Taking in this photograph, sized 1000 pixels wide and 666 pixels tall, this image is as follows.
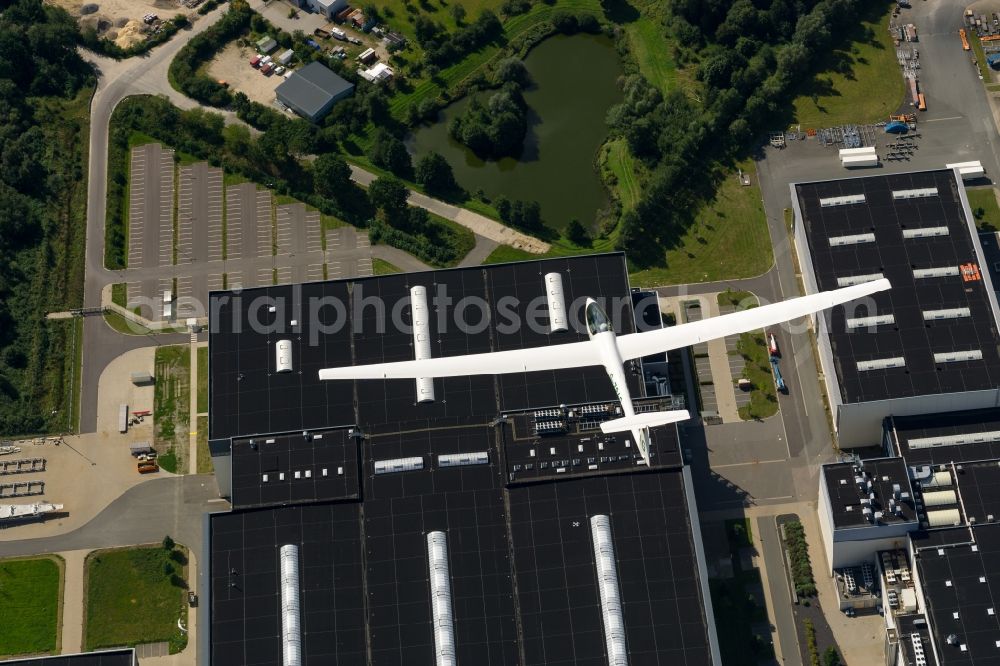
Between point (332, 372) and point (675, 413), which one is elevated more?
point (332, 372)

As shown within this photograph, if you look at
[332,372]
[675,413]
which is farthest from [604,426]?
[332,372]

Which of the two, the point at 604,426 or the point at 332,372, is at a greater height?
the point at 332,372

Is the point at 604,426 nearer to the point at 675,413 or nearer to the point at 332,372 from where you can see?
the point at 675,413

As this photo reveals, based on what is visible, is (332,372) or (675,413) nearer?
(675,413)
